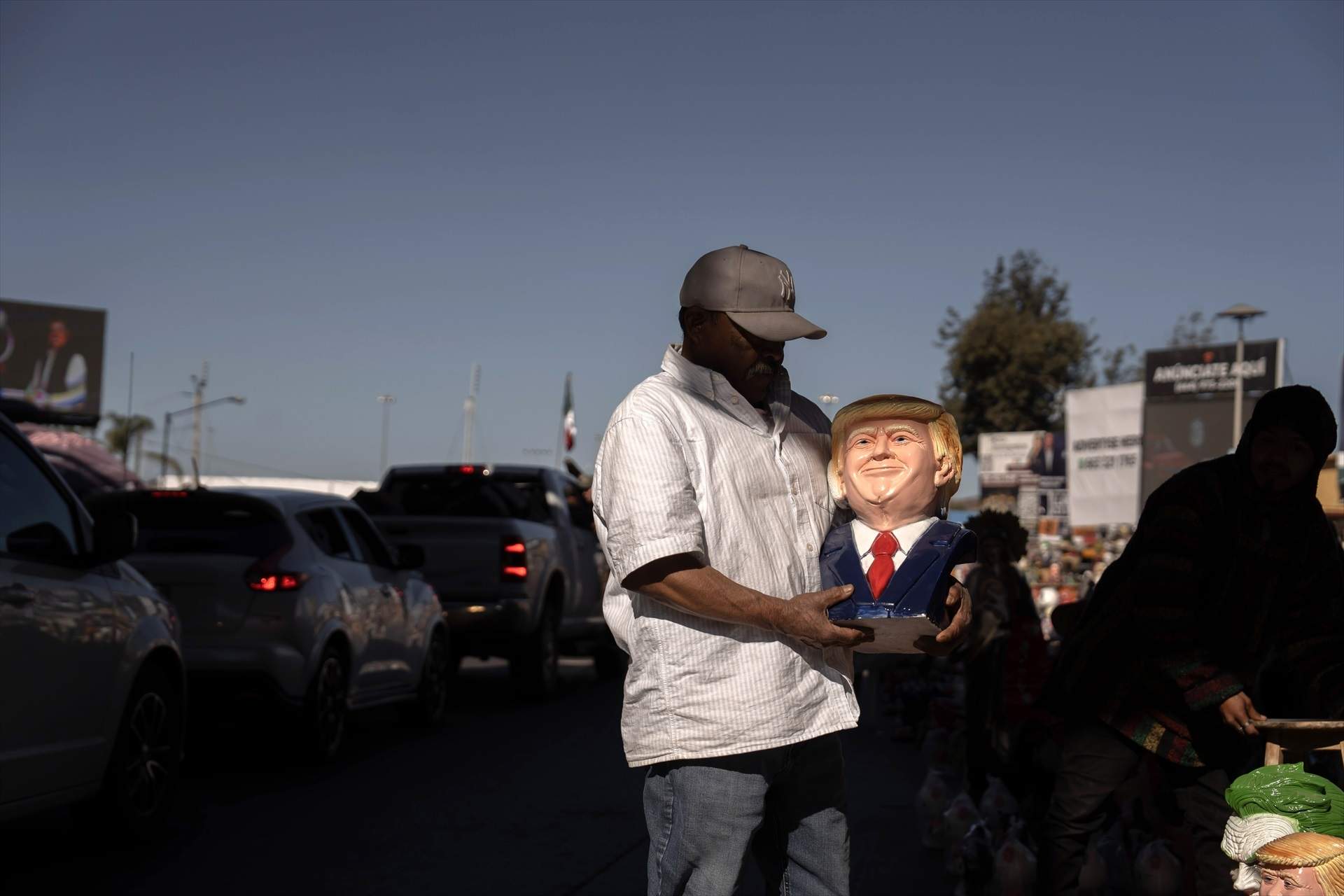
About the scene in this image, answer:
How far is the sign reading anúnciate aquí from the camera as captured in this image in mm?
44531

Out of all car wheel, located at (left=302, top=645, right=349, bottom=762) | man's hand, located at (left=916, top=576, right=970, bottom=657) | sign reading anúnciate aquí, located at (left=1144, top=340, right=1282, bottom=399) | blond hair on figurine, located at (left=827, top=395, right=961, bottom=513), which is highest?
sign reading anúnciate aquí, located at (left=1144, top=340, right=1282, bottom=399)

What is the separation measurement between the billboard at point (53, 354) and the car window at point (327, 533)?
4544cm

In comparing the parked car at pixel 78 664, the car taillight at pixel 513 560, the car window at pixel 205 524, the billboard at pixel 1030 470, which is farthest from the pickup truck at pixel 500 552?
the billboard at pixel 1030 470

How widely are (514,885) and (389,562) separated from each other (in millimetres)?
5055

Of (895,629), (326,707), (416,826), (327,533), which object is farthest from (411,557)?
(895,629)

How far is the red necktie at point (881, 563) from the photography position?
9.90ft

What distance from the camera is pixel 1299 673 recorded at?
14.3ft

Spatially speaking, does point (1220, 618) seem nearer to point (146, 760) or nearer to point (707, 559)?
point (707, 559)

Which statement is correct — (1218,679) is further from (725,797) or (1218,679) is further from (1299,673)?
(725,797)

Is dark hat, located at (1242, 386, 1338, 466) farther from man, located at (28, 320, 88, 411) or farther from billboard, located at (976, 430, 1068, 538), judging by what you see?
man, located at (28, 320, 88, 411)

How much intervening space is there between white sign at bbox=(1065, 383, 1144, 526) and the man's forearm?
43.4m

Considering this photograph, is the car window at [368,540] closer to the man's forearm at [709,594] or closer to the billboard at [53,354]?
the man's forearm at [709,594]

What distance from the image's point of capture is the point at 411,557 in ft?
36.9

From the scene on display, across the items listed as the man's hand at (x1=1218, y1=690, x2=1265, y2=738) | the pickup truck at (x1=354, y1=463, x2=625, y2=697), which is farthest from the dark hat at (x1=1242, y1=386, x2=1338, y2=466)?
the pickup truck at (x1=354, y1=463, x2=625, y2=697)
